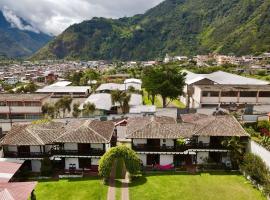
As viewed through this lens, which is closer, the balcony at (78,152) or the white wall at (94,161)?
the balcony at (78,152)

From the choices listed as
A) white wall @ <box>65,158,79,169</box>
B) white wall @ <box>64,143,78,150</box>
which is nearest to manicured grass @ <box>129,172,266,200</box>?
white wall @ <box>65,158,79,169</box>

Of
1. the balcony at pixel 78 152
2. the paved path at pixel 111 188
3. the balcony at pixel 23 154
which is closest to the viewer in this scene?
the paved path at pixel 111 188

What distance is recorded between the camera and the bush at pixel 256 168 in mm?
33078

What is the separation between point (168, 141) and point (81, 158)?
12.6 metres

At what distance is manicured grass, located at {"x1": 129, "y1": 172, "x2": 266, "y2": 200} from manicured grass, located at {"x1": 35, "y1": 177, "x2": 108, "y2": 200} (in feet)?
13.2

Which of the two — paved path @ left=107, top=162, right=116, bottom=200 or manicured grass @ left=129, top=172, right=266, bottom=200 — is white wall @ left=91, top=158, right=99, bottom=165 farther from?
manicured grass @ left=129, top=172, right=266, bottom=200

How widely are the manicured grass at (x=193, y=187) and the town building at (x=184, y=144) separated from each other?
2.81 metres

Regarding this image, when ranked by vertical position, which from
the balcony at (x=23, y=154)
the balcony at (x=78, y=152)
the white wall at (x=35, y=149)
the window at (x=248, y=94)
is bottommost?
the balcony at (x=23, y=154)

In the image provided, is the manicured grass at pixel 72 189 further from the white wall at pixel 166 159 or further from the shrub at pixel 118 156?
the white wall at pixel 166 159

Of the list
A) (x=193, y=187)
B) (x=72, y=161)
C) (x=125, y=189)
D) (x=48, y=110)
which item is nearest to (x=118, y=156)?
(x=125, y=189)

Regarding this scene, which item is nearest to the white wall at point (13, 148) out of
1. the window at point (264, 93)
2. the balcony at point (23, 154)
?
the balcony at point (23, 154)

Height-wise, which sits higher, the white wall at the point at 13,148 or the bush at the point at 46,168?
the white wall at the point at 13,148

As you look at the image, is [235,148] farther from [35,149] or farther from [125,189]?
[35,149]

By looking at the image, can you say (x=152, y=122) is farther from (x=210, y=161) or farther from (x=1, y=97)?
(x=1, y=97)
